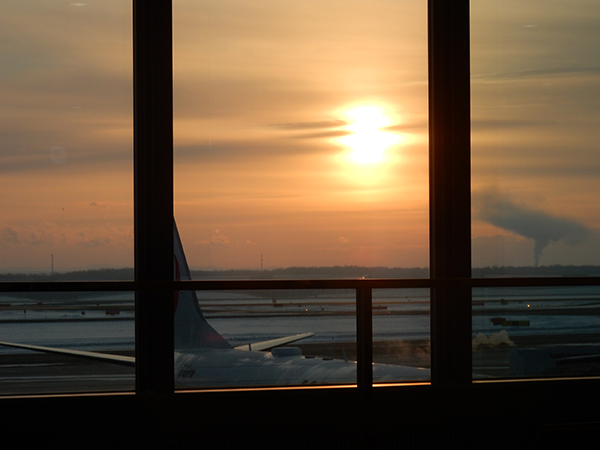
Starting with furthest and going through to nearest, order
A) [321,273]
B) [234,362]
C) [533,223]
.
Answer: [533,223]
[321,273]
[234,362]

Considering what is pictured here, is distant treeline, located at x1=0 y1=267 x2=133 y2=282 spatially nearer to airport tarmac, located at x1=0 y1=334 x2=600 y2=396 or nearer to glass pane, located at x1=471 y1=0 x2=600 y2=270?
airport tarmac, located at x1=0 y1=334 x2=600 y2=396

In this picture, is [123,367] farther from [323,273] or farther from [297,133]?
[297,133]

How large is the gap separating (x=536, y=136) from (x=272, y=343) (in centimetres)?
215

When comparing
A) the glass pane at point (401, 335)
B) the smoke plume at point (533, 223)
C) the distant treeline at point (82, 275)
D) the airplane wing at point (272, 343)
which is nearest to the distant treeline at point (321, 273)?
the distant treeline at point (82, 275)

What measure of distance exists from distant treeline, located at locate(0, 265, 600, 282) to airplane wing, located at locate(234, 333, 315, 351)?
0.63 meters

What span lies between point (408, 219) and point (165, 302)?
1.56m

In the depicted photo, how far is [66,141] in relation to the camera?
3.88m

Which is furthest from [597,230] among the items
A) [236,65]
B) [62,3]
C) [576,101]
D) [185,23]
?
[62,3]

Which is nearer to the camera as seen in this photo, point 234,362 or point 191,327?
point 234,362

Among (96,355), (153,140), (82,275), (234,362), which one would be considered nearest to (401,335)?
(234,362)

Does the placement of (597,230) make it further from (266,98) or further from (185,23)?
(185,23)

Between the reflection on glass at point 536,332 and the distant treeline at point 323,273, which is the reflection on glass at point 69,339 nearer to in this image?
the distant treeline at point 323,273

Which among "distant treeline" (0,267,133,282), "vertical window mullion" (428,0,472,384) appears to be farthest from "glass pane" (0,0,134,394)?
"vertical window mullion" (428,0,472,384)

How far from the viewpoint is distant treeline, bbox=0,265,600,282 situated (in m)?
3.83
